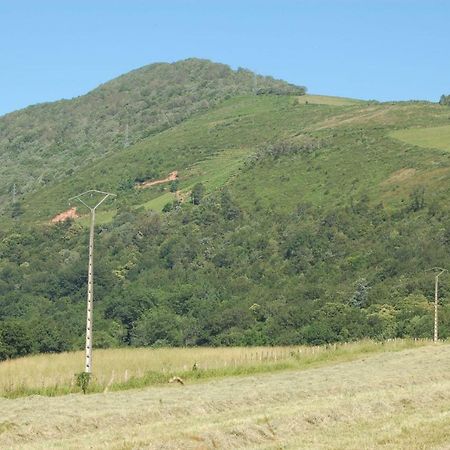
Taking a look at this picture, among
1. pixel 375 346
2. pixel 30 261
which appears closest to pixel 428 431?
pixel 375 346

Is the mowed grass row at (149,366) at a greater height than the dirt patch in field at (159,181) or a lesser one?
lesser

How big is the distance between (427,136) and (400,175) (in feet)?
76.2

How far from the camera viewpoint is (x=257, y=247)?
4919 inches

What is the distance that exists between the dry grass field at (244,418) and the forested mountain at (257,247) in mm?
38575

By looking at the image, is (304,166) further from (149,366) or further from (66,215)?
(149,366)

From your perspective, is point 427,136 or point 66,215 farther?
point 66,215

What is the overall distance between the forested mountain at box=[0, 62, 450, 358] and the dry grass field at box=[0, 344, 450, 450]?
127 ft

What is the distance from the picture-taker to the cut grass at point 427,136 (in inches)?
5719

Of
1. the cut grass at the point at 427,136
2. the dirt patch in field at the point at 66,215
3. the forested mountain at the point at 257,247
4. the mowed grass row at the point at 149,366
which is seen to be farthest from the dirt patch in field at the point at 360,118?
the mowed grass row at the point at 149,366

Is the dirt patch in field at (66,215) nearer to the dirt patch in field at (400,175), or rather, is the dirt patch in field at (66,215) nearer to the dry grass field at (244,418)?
the dirt patch in field at (400,175)

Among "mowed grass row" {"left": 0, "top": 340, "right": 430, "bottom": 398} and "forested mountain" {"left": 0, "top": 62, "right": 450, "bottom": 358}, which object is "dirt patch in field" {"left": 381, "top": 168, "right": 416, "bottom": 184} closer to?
"forested mountain" {"left": 0, "top": 62, "right": 450, "bottom": 358}

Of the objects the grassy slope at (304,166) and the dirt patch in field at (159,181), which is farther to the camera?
the dirt patch in field at (159,181)

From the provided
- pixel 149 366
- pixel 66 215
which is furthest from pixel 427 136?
pixel 149 366

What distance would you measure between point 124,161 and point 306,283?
97.9 meters
